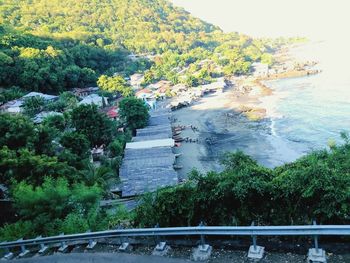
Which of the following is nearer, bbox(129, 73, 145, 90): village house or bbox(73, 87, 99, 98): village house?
bbox(73, 87, 99, 98): village house

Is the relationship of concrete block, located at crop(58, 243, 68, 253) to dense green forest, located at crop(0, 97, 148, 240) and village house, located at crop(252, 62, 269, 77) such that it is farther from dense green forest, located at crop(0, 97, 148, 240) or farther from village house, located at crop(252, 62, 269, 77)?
village house, located at crop(252, 62, 269, 77)

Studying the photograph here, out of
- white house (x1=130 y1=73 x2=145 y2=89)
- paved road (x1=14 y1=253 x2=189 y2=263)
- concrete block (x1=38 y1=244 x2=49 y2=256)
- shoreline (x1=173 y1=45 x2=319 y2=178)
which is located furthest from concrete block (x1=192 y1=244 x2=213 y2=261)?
white house (x1=130 y1=73 x2=145 y2=89)

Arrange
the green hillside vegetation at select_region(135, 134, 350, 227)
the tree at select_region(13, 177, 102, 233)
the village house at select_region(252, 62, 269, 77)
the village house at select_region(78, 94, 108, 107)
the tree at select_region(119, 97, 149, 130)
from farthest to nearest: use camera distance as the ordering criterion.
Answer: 1. the village house at select_region(252, 62, 269, 77)
2. the village house at select_region(78, 94, 108, 107)
3. the tree at select_region(119, 97, 149, 130)
4. the tree at select_region(13, 177, 102, 233)
5. the green hillside vegetation at select_region(135, 134, 350, 227)

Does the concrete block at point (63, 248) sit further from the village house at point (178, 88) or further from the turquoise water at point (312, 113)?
the village house at point (178, 88)

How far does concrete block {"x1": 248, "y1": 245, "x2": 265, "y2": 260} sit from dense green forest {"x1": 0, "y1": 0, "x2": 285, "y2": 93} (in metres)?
55.6

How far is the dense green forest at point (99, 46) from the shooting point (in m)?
59.5

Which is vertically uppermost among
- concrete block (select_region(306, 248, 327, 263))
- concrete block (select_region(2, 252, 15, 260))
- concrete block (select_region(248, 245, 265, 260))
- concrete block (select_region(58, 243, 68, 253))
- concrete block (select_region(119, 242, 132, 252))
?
concrete block (select_region(306, 248, 327, 263))

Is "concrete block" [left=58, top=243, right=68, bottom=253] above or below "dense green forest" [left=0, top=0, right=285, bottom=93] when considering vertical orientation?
below

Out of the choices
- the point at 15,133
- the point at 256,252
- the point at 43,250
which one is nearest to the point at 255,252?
the point at 256,252

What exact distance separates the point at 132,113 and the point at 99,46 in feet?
216

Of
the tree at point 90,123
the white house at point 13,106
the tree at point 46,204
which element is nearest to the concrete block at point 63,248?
the tree at point 46,204

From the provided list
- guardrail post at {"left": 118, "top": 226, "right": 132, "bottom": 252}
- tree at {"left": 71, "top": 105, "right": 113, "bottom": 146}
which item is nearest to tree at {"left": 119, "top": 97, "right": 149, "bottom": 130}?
tree at {"left": 71, "top": 105, "right": 113, "bottom": 146}

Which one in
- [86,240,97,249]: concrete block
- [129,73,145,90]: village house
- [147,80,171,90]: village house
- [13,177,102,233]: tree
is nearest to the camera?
[86,240,97,249]: concrete block

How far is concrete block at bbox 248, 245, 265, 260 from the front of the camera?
536 centimetres
